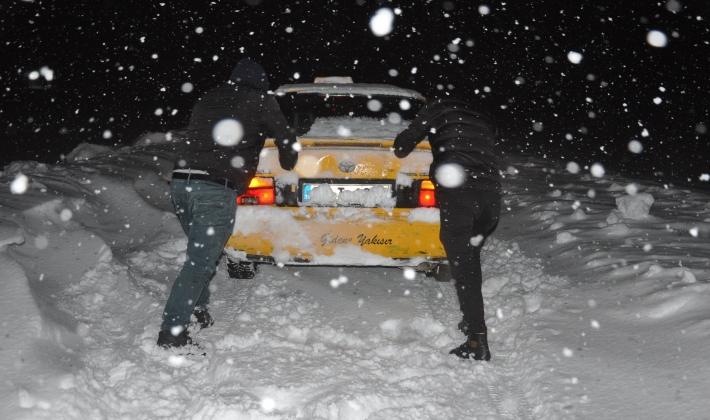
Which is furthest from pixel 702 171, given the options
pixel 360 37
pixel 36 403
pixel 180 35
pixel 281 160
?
pixel 360 37

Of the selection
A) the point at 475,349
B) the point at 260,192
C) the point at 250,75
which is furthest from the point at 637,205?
the point at 250,75

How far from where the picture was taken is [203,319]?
366 centimetres

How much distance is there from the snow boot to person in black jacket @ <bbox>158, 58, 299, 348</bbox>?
164 cm

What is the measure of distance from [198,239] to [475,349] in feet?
6.00

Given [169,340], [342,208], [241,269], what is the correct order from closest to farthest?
[169,340] → [342,208] → [241,269]

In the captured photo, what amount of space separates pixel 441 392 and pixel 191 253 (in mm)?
1701

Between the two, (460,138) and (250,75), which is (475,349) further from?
(250,75)

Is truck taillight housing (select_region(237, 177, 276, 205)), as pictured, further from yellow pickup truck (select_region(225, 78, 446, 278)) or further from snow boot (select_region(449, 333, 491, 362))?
snow boot (select_region(449, 333, 491, 362))

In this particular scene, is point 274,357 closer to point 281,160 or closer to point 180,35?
point 281,160

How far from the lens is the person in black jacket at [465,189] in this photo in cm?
338

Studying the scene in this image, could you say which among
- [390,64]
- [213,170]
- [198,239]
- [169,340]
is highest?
[213,170]

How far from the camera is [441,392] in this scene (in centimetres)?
290

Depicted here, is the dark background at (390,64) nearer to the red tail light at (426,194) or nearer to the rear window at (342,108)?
the red tail light at (426,194)

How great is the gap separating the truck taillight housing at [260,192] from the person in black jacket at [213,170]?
33 centimetres
